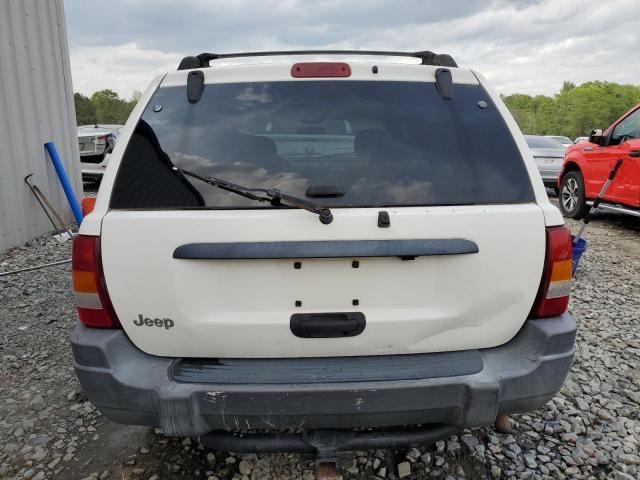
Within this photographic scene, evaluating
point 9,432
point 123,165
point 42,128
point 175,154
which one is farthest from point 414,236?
point 42,128

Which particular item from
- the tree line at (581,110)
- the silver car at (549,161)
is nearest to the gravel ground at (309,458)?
the silver car at (549,161)

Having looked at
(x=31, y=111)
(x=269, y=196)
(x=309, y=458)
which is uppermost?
(x=31, y=111)

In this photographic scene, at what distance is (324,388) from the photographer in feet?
5.58

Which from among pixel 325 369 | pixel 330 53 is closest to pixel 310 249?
pixel 325 369

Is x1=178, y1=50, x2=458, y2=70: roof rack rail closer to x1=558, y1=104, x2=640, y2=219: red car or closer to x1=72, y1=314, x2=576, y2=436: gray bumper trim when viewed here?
x1=72, y1=314, x2=576, y2=436: gray bumper trim

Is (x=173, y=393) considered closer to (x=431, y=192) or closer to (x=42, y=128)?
(x=431, y=192)

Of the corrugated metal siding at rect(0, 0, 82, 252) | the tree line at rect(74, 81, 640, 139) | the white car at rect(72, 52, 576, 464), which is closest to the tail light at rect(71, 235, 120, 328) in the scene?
the white car at rect(72, 52, 576, 464)

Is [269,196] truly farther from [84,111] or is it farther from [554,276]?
[84,111]

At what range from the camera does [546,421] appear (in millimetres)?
2688

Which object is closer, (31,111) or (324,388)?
(324,388)

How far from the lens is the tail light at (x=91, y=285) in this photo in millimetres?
1801

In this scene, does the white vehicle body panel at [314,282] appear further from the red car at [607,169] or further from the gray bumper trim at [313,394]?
the red car at [607,169]

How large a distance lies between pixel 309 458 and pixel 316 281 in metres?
1.10

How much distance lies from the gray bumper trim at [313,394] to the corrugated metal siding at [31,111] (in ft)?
17.9
